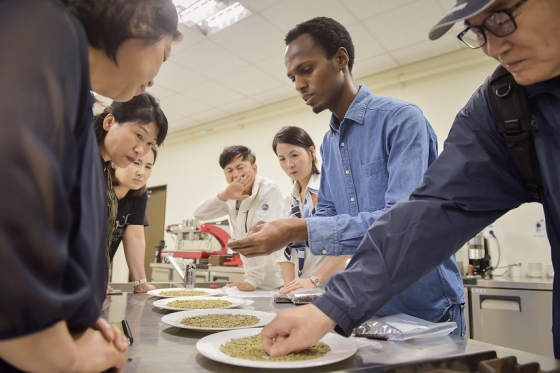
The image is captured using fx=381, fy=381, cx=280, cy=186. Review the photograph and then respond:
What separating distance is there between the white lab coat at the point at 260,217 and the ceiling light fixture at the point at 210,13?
5.08 feet

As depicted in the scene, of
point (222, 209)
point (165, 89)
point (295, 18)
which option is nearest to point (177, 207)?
point (165, 89)

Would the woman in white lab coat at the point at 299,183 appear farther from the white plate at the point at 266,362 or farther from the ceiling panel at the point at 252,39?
the white plate at the point at 266,362

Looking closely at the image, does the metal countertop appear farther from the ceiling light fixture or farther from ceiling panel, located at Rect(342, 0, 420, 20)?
the ceiling light fixture

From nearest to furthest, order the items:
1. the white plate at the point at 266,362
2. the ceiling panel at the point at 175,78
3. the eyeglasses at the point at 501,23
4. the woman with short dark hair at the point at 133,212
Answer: the white plate at the point at 266,362 < the eyeglasses at the point at 501,23 < the woman with short dark hair at the point at 133,212 < the ceiling panel at the point at 175,78

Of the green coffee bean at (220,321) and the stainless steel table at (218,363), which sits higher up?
the green coffee bean at (220,321)

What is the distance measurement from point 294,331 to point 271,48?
3.48 meters

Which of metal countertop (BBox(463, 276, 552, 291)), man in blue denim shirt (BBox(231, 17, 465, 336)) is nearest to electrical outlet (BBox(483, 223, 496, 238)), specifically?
metal countertop (BBox(463, 276, 552, 291))

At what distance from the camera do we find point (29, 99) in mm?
414

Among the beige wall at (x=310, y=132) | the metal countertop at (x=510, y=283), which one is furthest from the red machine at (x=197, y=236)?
the metal countertop at (x=510, y=283)

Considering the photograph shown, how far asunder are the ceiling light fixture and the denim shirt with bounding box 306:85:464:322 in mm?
2246

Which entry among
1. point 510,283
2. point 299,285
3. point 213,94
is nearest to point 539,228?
point 510,283

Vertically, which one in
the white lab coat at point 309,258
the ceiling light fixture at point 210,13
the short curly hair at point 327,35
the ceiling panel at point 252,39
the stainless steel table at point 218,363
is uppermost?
the ceiling light fixture at point 210,13

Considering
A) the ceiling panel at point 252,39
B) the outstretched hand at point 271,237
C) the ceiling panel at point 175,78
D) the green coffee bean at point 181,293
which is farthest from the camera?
the ceiling panel at point 175,78

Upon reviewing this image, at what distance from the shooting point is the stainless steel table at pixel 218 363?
68cm
